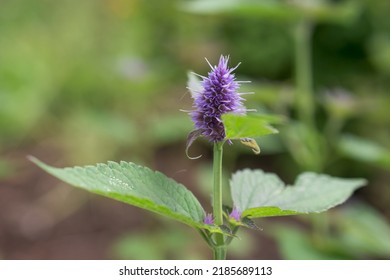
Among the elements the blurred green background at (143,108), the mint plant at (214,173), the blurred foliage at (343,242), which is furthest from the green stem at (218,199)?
the blurred green background at (143,108)

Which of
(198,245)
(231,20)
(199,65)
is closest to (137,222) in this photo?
(198,245)

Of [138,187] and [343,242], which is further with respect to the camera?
[343,242]

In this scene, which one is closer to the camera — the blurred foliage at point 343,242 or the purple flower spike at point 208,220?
the purple flower spike at point 208,220

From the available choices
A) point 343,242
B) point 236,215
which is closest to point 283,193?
point 236,215

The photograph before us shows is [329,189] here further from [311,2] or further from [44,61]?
[44,61]

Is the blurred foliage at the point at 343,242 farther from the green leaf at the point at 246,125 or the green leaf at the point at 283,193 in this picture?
the green leaf at the point at 246,125

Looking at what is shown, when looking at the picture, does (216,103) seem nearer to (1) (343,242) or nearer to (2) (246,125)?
(2) (246,125)

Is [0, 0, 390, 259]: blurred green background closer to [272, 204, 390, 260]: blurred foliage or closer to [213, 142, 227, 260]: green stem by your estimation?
[272, 204, 390, 260]: blurred foliage
